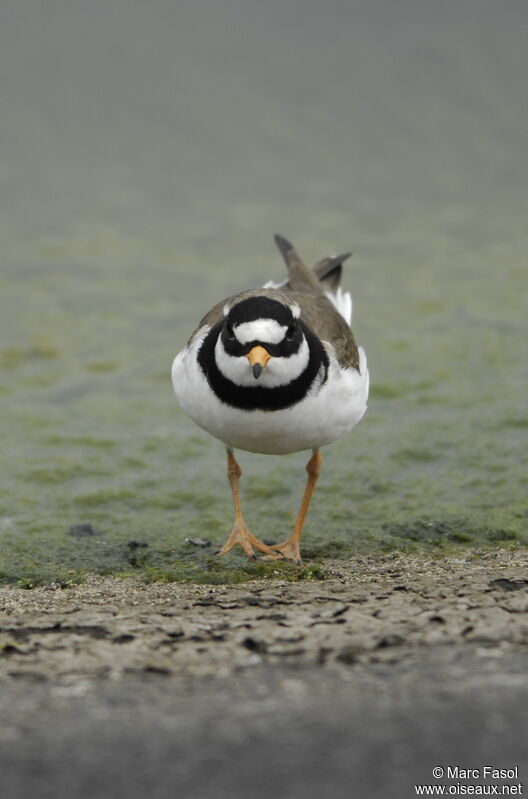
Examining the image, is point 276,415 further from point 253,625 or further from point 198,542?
point 253,625

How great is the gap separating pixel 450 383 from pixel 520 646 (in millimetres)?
5335

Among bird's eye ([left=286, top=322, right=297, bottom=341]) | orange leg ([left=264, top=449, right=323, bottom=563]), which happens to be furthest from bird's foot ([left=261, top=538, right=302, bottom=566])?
bird's eye ([left=286, top=322, right=297, bottom=341])

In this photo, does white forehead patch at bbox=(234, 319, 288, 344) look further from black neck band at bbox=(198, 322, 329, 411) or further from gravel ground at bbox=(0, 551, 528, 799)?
gravel ground at bbox=(0, 551, 528, 799)

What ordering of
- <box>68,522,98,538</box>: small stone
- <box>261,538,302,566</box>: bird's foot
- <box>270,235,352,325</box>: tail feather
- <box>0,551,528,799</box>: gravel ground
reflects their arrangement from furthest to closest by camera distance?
1. <box>270,235,352,325</box>: tail feather
2. <box>68,522,98,538</box>: small stone
3. <box>261,538,302,566</box>: bird's foot
4. <box>0,551,528,799</box>: gravel ground

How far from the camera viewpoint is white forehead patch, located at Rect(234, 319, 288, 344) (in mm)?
5230

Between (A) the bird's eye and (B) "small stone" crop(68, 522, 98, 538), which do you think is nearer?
(A) the bird's eye

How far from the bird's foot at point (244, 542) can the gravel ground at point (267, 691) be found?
1288 millimetres

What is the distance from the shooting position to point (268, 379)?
534cm

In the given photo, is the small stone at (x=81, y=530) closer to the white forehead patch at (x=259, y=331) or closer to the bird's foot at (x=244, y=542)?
the bird's foot at (x=244, y=542)

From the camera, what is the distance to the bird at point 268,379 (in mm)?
5289

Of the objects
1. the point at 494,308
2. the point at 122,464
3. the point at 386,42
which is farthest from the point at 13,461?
the point at 386,42

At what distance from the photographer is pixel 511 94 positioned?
1590cm

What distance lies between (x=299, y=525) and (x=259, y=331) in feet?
5.20

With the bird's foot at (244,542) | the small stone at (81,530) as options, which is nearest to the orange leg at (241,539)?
the bird's foot at (244,542)
